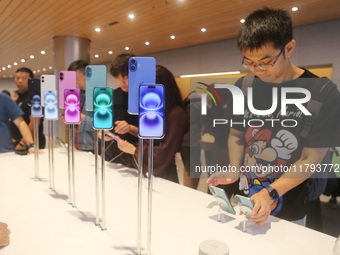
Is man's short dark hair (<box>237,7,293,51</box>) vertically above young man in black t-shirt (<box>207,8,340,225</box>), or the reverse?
man's short dark hair (<box>237,7,293,51</box>)

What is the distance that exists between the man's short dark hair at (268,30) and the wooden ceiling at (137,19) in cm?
296

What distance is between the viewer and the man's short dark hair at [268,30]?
1.04 m

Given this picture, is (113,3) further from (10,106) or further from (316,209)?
(316,209)

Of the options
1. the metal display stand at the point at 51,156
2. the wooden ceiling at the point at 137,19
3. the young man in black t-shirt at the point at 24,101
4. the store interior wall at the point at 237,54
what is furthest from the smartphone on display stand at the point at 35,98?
the store interior wall at the point at 237,54

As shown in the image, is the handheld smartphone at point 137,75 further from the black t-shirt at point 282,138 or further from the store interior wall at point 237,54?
the store interior wall at point 237,54

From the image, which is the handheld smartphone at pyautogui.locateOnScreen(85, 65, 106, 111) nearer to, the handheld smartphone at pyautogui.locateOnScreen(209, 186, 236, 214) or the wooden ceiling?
the handheld smartphone at pyautogui.locateOnScreen(209, 186, 236, 214)

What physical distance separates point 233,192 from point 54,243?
0.78 m

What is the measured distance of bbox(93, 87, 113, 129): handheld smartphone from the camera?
0.88 m

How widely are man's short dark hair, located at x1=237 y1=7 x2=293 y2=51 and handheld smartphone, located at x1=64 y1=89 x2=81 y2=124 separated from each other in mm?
675

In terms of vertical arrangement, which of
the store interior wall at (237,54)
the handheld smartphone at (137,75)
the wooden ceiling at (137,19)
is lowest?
the handheld smartphone at (137,75)

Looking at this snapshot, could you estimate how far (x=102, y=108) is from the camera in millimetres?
880

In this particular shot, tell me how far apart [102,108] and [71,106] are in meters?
0.30

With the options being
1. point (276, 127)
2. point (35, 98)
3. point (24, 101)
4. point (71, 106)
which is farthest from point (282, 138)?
point (24, 101)

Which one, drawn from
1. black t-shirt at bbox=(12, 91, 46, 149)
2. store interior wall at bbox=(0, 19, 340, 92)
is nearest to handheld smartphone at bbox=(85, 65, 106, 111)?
black t-shirt at bbox=(12, 91, 46, 149)
